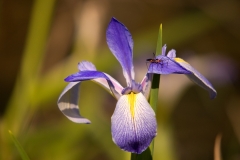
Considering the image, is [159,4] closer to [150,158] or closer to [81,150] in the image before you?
[81,150]

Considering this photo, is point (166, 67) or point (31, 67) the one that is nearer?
point (166, 67)

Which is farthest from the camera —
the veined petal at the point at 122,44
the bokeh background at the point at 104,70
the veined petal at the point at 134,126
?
the bokeh background at the point at 104,70

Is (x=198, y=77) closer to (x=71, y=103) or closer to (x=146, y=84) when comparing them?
(x=146, y=84)

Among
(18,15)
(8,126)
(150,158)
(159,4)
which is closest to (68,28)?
(18,15)

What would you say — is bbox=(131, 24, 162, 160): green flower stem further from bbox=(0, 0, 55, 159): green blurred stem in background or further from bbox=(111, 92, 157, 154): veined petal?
bbox=(0, 0, 55, 159): green blurred stem in background

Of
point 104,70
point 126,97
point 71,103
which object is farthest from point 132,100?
point 104,70

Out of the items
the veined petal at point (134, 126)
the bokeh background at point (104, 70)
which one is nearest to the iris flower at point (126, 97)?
the veined petal at point (134, 126)

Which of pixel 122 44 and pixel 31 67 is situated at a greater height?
pixel 122 44

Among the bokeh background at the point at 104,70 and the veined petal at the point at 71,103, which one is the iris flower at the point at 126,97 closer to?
the veined petal at the point at 71,103
